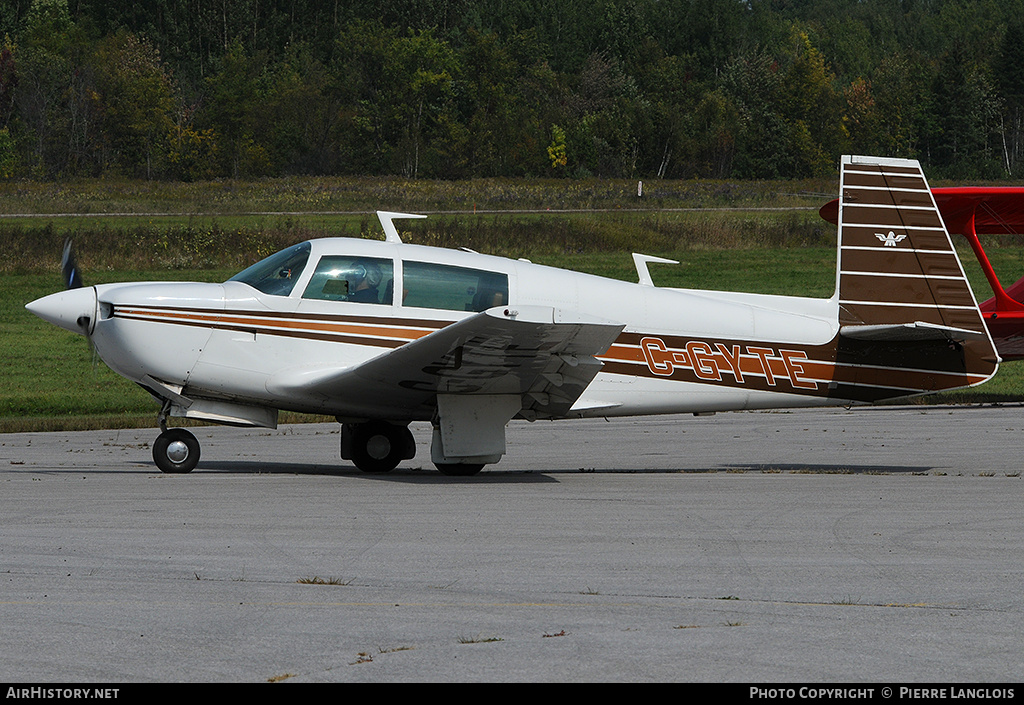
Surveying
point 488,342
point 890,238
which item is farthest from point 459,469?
point 890,238

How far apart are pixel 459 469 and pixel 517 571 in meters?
4.89

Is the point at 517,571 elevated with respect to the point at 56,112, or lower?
lower

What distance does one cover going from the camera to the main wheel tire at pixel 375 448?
12.6m

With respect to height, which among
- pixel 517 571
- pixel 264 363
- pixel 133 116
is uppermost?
pixel 133 116

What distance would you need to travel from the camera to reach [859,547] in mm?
7980

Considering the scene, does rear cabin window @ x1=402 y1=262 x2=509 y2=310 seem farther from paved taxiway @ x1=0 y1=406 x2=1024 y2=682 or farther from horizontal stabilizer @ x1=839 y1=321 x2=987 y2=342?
horizontal stabilizer @ x1=839 y1=321 x2=987 y2=342

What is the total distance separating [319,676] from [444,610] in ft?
4.27

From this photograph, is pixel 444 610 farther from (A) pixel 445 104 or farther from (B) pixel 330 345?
(A) pixel 445 104

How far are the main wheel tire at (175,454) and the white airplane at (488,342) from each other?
2 cm

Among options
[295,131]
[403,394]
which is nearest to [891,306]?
[403,394]

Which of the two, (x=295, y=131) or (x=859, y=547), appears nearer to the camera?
(x=859, y=547)

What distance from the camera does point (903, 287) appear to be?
1277 centimetres

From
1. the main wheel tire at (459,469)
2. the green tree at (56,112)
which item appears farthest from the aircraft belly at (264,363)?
the green tree at (56,112)

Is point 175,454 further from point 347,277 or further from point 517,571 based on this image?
point 517,571
